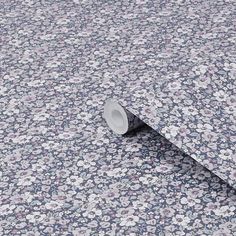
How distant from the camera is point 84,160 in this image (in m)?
2.48

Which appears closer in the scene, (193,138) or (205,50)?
(193,138)

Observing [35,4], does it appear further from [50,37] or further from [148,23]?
[148,23]

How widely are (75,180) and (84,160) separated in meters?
0.12

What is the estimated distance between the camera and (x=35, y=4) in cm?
375

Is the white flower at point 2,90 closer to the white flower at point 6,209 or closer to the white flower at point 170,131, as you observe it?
the white flower at point 6,209

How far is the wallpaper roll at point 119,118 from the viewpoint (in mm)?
2525

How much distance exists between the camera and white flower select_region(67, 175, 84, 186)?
7.78 feet

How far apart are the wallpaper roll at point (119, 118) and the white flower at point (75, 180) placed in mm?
298


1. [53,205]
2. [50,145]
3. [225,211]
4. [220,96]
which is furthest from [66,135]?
[225,211]

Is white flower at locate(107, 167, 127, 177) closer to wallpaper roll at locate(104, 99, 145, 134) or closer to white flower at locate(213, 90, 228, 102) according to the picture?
wallpaper roll at locate(104, 99, 145, 134)

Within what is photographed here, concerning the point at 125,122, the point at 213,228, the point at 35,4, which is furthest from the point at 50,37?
the point at 213,228

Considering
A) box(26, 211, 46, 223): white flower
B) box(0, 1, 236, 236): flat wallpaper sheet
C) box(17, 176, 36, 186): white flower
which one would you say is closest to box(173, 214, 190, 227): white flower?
box(0, 1, 236, 236): flat wallpaper sheet

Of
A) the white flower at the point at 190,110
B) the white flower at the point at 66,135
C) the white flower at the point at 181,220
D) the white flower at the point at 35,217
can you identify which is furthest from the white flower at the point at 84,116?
the white flower at the point at 181,220

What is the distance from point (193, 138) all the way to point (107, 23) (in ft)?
4.33
